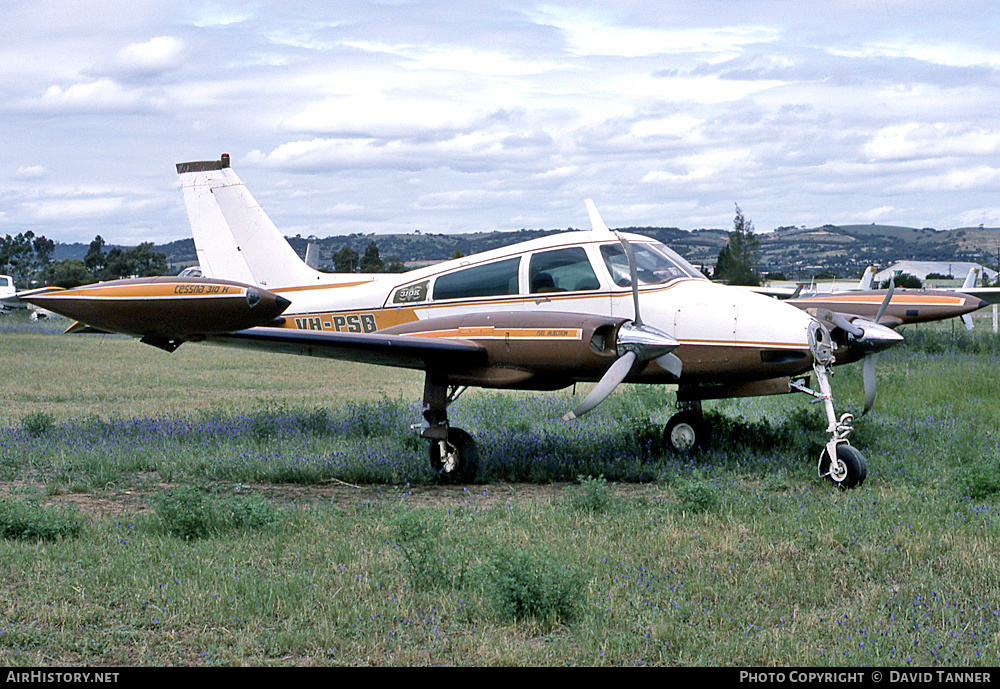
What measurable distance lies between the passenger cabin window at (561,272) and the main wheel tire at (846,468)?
10.5 ft

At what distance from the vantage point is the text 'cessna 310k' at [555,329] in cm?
880

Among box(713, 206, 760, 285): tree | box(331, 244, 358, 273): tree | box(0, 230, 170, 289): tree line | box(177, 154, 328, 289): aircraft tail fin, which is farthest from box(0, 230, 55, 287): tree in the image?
box(177, 154, 328, 289): aircraft tail fin

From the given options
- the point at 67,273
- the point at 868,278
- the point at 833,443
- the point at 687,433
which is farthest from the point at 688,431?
the point at 67,273

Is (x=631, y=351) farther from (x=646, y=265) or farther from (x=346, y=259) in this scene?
(x=346, y=259)

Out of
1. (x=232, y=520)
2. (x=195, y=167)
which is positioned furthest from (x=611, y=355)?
(x=195, y=167)

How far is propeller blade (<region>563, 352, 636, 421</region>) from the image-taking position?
30.7ft

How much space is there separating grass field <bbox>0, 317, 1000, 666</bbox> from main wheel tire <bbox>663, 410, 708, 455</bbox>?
23 cm

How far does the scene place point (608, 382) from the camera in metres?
9.52

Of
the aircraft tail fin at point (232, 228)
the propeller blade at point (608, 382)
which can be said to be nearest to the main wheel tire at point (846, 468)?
the propeller blade at point (608, 382)

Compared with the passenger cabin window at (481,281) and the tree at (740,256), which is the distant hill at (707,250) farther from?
the passenger cabin window at (481,281)

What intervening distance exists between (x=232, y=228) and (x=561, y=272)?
606 centimetres

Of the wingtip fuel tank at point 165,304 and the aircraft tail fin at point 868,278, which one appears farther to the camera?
the aircraft tail fin at point 868,278

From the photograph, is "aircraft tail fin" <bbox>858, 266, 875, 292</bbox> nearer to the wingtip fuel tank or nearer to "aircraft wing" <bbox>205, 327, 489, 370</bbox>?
"aircraft wing" <bbox>205, 327, 489, 370</bbox>
